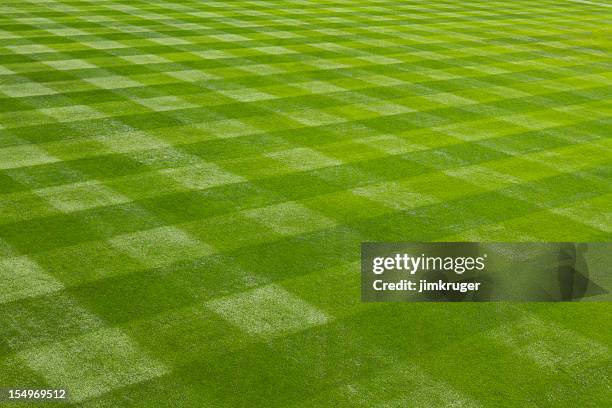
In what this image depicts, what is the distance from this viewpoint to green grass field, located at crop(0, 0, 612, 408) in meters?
8.31

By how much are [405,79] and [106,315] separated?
545 inches

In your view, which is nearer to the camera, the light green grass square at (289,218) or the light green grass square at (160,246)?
the light green grass square at (160,246)

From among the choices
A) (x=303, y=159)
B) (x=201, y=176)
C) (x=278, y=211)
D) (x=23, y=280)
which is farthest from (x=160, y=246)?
(x=303, y=159)

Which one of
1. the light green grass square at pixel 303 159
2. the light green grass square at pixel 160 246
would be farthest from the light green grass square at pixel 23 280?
the light green grass square at pixel 303 159

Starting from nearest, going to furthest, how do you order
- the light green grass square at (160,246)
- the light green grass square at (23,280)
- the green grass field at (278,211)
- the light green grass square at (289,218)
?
1. the green grass field at (278,211)
2. the light green grass square at (23,280)
3. the light green grass square at (160,246)
4. the light green grass square at (289,218)

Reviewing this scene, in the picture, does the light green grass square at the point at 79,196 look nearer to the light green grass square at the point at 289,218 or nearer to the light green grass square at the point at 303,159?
the light green grass square at the point at 289,218

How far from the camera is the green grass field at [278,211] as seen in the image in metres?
8.31

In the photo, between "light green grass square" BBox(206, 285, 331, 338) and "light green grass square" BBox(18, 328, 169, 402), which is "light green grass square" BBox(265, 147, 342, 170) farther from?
"light green grass square" BBox(18, 328, 169, 402)

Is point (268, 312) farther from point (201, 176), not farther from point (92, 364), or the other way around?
point (201, 176)

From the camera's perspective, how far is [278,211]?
12133 millimetres

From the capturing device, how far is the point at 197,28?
27.0 m

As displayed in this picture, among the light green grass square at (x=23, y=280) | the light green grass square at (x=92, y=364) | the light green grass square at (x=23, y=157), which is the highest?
the light green grass square at (x=23, y=157)

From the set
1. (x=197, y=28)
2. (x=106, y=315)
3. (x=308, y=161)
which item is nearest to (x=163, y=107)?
(x=308, y=161)

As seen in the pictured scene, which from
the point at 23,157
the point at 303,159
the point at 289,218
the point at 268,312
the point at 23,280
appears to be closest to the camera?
the point at 268,312
